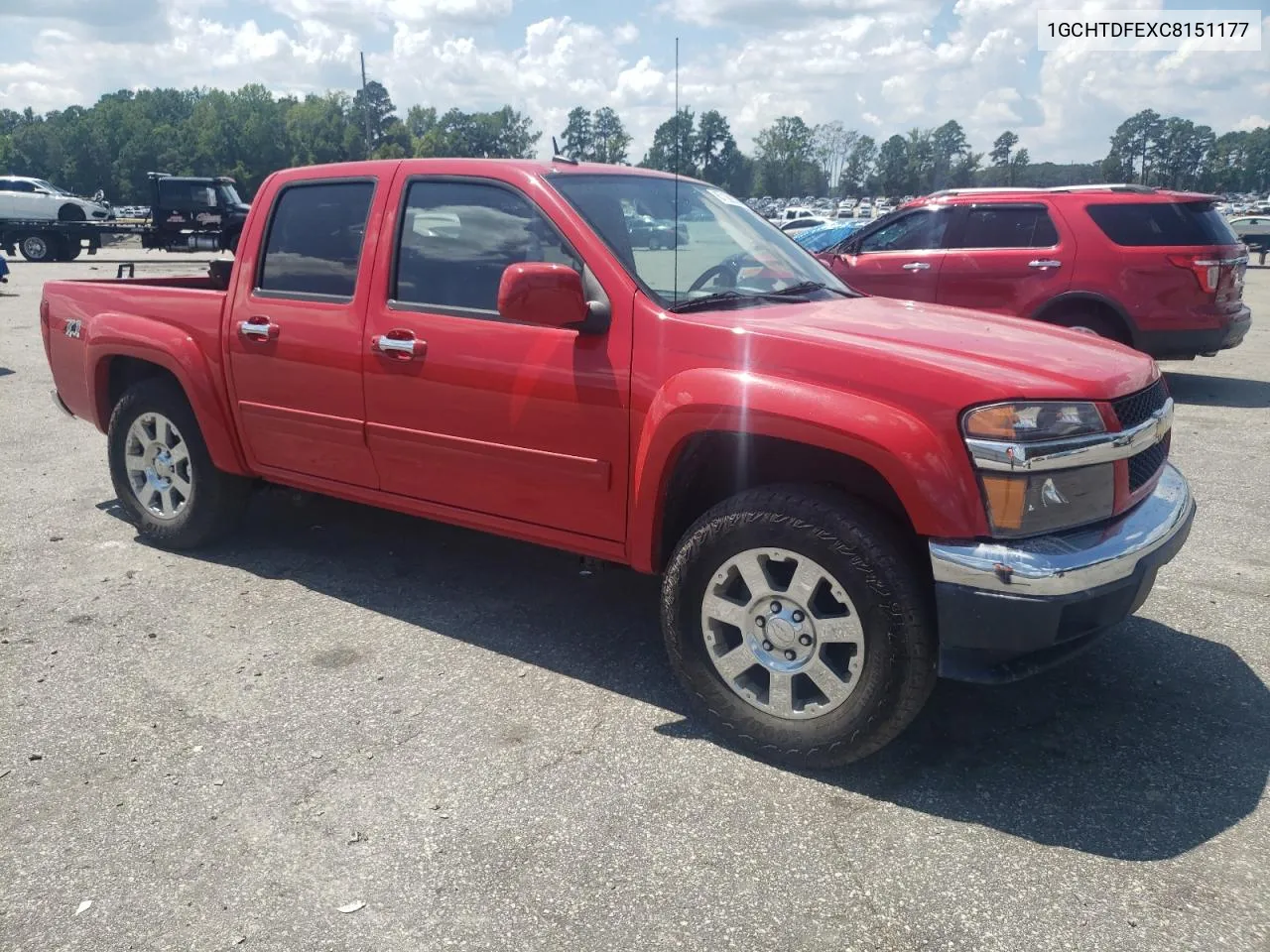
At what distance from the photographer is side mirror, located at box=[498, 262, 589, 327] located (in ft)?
10.9

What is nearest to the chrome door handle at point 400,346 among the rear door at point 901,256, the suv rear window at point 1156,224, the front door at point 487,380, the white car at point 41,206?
the front door at point 487,380

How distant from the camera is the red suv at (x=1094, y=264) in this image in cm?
892

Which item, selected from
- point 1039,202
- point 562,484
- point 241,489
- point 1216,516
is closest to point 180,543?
point 241,489

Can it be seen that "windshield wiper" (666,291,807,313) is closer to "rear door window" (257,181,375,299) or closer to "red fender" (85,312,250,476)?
"rear door window" (257,181,375,299)

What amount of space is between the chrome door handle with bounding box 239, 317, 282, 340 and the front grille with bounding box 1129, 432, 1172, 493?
3.30 meters

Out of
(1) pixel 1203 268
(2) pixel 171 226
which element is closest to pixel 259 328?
(1) pixel 1203 268

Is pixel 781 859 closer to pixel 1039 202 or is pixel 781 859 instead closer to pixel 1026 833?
pixel 1026 833

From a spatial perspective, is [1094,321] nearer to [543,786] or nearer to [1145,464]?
[1145,464]

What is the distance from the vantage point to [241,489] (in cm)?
507

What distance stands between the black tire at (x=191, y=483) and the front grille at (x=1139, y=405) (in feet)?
12.6

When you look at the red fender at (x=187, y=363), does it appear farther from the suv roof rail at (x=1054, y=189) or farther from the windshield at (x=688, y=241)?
the suv roof rail at (x=1054, y=189)

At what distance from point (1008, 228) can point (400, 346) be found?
7046mm

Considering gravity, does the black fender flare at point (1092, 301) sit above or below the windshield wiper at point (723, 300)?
below

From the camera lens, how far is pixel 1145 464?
132 inches
